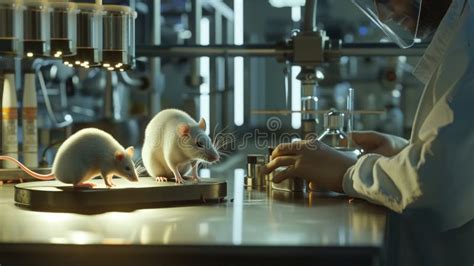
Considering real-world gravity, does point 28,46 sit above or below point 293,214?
above

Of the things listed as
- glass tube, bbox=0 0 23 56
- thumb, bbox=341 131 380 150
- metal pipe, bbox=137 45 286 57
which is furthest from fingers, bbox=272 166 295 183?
metal pipe, bbox=137 45 286 57

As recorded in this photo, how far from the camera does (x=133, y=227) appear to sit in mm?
1128

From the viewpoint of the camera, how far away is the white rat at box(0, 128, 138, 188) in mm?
1357

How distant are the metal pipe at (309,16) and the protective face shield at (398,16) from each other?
1.30ft

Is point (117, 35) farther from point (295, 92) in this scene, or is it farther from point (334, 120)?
point (295, 92)

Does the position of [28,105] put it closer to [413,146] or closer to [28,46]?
[28,46]

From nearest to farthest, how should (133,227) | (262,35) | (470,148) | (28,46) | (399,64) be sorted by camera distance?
(133,227) → (470,148) → (28,46) → (399,64) → (262,35)

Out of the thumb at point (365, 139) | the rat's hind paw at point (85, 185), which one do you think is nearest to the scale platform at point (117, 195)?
the rat's hind paw at point (85, 185)

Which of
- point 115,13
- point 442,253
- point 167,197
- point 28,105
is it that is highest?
point 115,13

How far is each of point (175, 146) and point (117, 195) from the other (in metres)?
0.16

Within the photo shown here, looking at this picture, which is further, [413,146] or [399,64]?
[399,64]

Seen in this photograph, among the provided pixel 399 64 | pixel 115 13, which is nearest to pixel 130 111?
pixel 399 64

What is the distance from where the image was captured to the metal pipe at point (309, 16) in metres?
1.97

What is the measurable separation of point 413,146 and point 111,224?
0.49 meters
